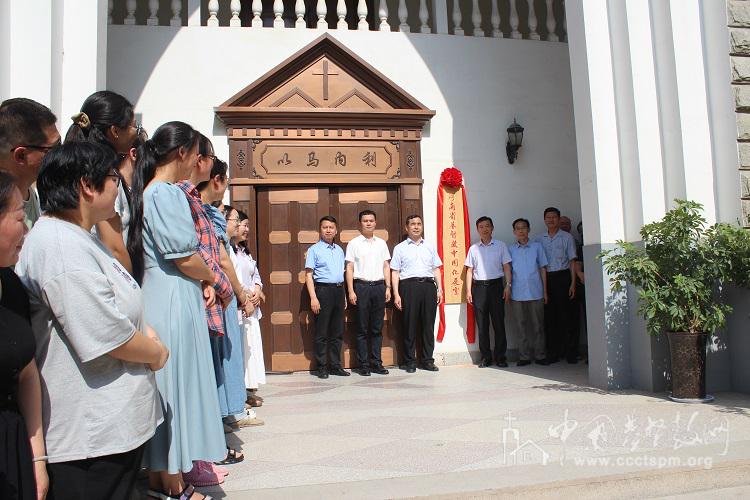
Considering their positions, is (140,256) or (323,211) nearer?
(140,256)

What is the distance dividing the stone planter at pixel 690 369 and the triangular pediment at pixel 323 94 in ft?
11.8

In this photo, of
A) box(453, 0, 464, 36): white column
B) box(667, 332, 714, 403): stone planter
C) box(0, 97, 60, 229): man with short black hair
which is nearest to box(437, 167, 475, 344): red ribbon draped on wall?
box(453, 0, 464, 36): white column

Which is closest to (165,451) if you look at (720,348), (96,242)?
(96,242)

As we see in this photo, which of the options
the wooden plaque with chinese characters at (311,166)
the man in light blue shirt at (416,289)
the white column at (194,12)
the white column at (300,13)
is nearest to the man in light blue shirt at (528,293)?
the man in light blue shirt at (416,289)

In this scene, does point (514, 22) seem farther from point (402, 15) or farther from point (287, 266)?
point (287, 266)

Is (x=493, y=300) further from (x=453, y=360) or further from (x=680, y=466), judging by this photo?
(x=680, y=466)

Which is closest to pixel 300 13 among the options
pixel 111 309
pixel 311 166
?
pixel 311 166

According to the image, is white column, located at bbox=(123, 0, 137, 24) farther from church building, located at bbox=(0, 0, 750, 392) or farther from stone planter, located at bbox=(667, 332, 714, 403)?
stone planter, located at bbox=(667, 332, 714, 403)

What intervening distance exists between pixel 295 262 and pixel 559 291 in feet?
9.52

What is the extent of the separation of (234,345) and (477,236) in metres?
4.09

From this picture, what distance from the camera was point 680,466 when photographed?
2896 millimetres

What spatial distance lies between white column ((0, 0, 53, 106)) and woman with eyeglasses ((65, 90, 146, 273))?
79.7 inches

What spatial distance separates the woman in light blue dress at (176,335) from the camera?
7.49 feet

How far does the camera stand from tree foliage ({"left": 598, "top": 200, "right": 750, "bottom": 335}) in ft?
14.3
